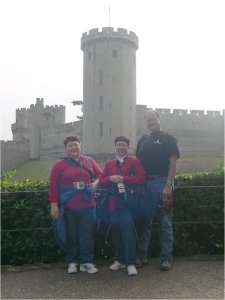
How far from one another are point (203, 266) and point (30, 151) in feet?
145

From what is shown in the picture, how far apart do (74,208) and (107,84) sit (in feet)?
101

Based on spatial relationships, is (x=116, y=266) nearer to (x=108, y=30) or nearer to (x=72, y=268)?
(x=72, y=268)

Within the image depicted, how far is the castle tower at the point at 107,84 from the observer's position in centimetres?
3444

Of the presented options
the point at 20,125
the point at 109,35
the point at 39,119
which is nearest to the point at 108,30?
the point at 109,35

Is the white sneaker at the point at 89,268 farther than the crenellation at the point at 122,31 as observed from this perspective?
No

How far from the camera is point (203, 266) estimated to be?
4.59 m

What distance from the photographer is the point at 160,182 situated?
4.72 metres

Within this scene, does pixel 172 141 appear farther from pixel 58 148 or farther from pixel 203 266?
pixel 58 148

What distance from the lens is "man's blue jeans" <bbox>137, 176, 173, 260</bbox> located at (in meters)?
4.64

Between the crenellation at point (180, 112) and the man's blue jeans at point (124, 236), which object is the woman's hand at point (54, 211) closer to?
the man's blue jeans at point (124, 236)

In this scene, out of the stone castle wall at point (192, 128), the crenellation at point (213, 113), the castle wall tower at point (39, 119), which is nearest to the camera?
the stone castle wall at point (192, 128)

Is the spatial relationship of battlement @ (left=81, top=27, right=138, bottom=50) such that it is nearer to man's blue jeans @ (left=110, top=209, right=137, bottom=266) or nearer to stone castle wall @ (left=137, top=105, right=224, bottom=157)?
stone castle wall @ (left=137, top=105, right=224, bottom=157)

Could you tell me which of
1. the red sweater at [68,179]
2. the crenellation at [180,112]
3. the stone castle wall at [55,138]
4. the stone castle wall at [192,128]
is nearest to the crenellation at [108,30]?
the stone castle wall at [192,128]

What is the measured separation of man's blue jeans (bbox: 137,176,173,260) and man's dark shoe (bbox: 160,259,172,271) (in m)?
0.04
